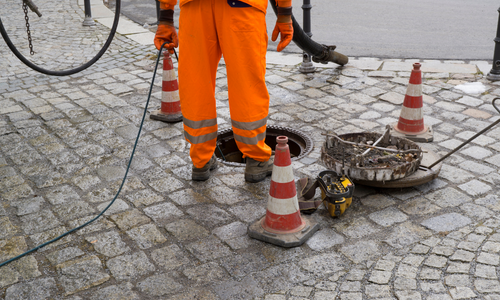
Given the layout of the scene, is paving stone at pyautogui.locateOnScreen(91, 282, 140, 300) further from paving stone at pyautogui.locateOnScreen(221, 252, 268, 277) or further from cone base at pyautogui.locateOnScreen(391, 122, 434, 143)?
cone base at pyautogui.locateOnScreen(391, 122, 434, 143)

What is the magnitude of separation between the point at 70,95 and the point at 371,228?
4043 millimetres

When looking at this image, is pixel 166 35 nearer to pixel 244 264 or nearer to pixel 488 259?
pixel 244 264

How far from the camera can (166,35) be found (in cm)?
397

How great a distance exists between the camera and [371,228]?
331 centimetres

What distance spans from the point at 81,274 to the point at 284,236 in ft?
4.09

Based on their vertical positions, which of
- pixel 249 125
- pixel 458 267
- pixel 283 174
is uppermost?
pixel 249 125

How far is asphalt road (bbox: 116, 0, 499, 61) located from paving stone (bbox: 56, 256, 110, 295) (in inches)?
206

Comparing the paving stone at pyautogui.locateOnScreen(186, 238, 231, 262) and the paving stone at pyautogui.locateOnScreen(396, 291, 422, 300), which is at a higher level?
the paving stone at pyautogui.locateOnScreen(396, 291, 422, 300)

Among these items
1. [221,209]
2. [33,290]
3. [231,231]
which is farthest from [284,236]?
[33,290]

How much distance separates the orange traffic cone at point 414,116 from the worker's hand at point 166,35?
214 cm

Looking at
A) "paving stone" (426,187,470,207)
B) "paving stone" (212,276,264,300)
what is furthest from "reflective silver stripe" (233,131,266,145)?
"paving stone" (426,187,470,207)

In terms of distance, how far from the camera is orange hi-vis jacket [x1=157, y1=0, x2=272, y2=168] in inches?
135

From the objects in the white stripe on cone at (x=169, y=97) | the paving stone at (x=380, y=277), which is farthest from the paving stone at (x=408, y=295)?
the white stripe on cone at (x=169, y=97)

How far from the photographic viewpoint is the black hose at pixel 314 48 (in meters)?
5.59
